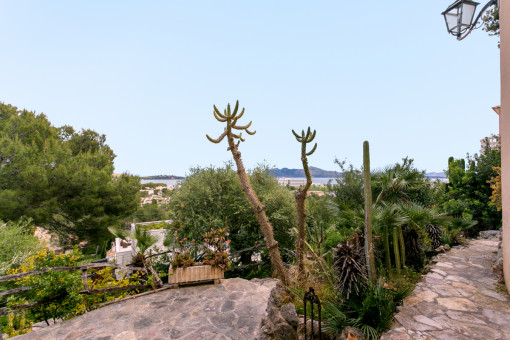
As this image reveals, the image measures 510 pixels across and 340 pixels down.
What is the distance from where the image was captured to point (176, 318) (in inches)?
160

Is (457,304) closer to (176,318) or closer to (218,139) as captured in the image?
(218,139)

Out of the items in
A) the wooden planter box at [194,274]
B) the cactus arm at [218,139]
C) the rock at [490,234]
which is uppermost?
the cactus arm at [218,139]

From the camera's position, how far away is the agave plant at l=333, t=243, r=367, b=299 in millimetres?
2850

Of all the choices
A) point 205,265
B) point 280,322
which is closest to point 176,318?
point 205,265

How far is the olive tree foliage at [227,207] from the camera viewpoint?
7074 millimetres

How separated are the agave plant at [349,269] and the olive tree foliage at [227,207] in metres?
4.37

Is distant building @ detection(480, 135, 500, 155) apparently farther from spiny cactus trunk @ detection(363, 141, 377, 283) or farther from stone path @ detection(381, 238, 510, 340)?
spiny cactus trunk @ detection(363, 141, 377, 283)

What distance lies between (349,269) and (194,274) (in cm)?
383

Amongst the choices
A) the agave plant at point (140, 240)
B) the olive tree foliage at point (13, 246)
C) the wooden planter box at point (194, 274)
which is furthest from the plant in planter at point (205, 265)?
the olive tree foliage at point (13, 246)

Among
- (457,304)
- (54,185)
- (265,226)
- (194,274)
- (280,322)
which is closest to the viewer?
(457,304)

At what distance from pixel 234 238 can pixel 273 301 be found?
443 centimetres

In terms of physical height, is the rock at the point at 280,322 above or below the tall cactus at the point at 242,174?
below

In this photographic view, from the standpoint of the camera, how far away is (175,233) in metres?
6.36

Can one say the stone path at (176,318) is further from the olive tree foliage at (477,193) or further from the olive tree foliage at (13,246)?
the olive tree foliage at (477,193)
